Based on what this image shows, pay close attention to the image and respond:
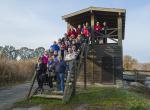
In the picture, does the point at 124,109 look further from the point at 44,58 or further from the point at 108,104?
A: the point at 44,58

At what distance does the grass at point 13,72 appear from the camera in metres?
30.6

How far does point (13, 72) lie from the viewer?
32.5 meters

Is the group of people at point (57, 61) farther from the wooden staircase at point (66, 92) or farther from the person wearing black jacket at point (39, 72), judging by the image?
the wooden staircase at point (66, 92)

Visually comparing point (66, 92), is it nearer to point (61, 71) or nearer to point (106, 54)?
point (61, 71)

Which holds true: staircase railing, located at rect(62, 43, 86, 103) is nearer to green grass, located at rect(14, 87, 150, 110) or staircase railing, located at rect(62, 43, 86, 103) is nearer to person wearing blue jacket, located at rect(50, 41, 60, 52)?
green grass, located at rect(14, 87, 150, 110)

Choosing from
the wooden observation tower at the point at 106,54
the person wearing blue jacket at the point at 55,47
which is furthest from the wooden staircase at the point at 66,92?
the wooden observation tower at the point at 106,54

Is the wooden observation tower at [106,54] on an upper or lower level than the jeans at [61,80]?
upper

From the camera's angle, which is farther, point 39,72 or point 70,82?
point 39,72

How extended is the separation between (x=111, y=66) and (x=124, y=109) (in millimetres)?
12598

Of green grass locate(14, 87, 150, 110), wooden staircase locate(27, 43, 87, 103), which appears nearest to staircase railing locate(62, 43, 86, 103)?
wooden staircase locate(27, 43, 87, 103)

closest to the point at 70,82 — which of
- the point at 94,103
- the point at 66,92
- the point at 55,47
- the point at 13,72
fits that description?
the point at 66,92

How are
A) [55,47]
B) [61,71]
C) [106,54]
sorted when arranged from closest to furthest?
[61,71] → [55,47] → [106,54]

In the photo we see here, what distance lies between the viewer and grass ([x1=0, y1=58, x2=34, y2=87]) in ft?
100

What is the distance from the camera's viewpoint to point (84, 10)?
2822cm
